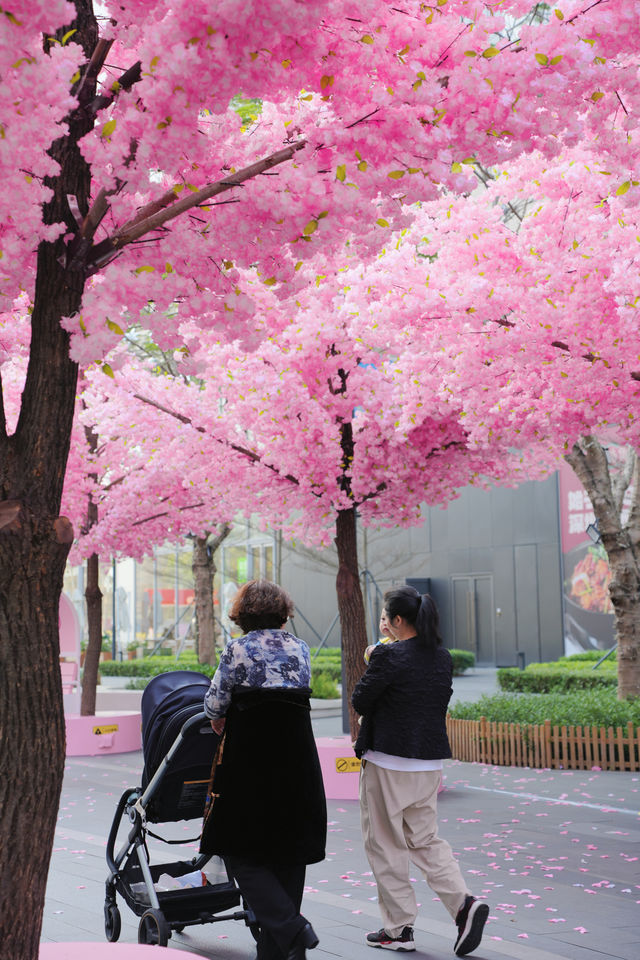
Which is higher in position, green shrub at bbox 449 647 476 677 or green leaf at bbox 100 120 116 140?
green leaf at bbox 100 120 116 140

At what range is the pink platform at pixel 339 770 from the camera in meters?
10.0

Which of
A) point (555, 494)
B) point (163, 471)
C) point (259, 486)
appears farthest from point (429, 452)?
point (555, 494)

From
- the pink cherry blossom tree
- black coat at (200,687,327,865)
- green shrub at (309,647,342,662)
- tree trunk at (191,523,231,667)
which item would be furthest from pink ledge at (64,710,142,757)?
green shrub at (309,647,342,662)

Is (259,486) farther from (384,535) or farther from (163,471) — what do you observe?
(384,535)

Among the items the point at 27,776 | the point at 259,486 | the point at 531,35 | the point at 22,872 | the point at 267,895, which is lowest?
the point at 267,895

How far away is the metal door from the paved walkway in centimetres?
2074

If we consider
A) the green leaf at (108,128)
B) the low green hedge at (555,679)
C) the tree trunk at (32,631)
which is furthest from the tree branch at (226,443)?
the low green hedge at (555,679)

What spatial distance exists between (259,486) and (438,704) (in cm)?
629

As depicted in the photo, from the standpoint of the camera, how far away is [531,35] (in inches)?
152

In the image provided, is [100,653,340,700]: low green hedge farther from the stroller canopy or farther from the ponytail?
the ponytail

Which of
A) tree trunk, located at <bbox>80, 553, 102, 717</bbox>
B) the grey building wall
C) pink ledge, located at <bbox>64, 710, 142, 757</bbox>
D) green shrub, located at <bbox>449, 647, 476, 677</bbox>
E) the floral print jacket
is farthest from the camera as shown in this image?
the grey building wall

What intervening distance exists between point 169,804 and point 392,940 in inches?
51.0

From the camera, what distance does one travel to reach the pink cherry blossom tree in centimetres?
346

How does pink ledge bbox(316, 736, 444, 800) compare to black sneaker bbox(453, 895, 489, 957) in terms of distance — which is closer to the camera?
black sneaker bbox(453, 895, 489, 957)
